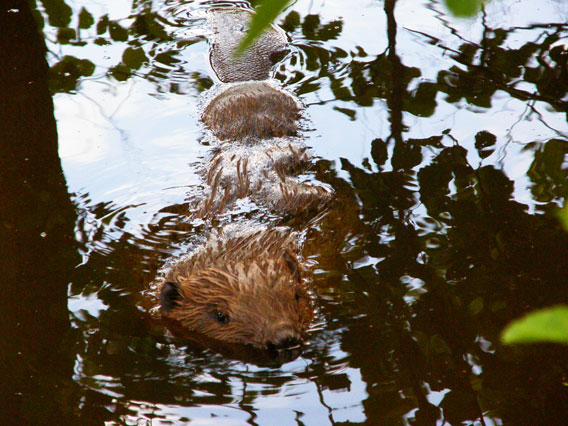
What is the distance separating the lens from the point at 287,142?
4691 mm

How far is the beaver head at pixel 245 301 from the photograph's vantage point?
310cm

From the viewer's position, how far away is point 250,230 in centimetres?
380

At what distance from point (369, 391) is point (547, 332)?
249 centimetres

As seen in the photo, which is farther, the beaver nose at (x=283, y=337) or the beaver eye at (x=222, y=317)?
the beaver eye at (x=222, y=317)

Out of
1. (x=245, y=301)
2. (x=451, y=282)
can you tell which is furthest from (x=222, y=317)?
(x=451, y=282)

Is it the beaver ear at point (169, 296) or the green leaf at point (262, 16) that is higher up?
the beaver ear at point (169, 296)

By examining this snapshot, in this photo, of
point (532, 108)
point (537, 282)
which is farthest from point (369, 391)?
point (532, 108)

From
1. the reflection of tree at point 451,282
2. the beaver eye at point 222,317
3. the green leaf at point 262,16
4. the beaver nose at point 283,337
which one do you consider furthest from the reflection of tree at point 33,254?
the green leaf at point 262,16

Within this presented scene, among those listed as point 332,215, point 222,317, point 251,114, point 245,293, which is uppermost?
point 251,114

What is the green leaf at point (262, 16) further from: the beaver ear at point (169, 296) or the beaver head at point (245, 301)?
the beaver ear at point (169, 296)

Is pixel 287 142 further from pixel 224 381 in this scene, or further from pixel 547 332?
pixel 547 332

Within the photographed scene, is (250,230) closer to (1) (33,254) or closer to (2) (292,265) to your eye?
(2) (292,265)

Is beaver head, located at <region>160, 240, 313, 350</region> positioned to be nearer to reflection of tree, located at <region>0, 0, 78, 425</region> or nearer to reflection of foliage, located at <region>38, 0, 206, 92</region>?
reflection of tree, located at <region>0, 0, 78, 425</region>

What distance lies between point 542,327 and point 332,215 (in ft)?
11.8
